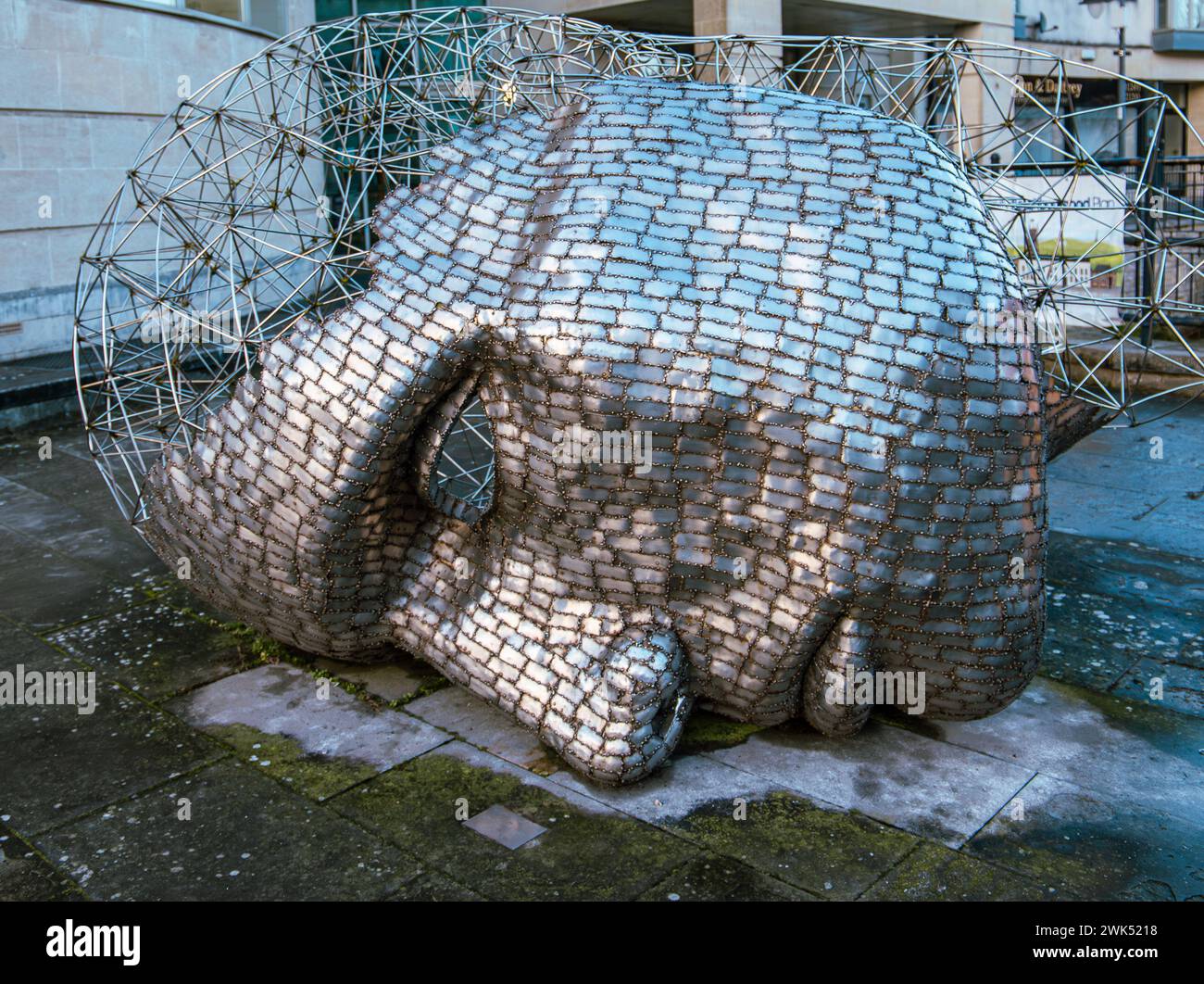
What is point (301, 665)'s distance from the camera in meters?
5.36

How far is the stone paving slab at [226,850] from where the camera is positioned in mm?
3799

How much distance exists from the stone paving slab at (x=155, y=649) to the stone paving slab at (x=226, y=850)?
982 millimetres

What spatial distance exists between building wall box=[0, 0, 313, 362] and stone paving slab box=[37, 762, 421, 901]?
8.41 m

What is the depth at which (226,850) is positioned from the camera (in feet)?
13.1

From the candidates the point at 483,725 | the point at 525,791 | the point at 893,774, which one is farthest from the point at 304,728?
the point at 893,774

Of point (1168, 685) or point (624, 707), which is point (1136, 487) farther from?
point (624, 707)

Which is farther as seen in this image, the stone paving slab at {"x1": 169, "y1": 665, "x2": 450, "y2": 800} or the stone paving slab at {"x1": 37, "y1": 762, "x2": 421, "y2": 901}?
the stone paving slab at {"x1": 169, "y1": 665, "x2": 450, "y2": 800}

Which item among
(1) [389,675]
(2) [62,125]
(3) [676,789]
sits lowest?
(3) [676,789]

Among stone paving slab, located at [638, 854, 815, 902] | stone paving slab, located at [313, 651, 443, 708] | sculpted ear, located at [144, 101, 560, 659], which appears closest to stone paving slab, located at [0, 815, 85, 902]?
sculpted ear, located at [144, 101, 560, 659]

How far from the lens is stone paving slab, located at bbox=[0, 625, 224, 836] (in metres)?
4.32

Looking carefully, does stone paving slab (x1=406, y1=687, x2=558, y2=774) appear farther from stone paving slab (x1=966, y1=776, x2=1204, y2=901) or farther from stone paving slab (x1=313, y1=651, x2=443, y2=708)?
stone paving slab (x1=966, y1=776, x2=1204, y2=901)

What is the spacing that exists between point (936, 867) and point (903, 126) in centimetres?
253

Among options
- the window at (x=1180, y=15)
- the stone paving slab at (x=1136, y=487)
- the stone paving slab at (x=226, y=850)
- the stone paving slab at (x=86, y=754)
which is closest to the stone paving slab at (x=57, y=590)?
the stone paving slab at (x=86, y=754)

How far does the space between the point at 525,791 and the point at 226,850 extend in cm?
103
